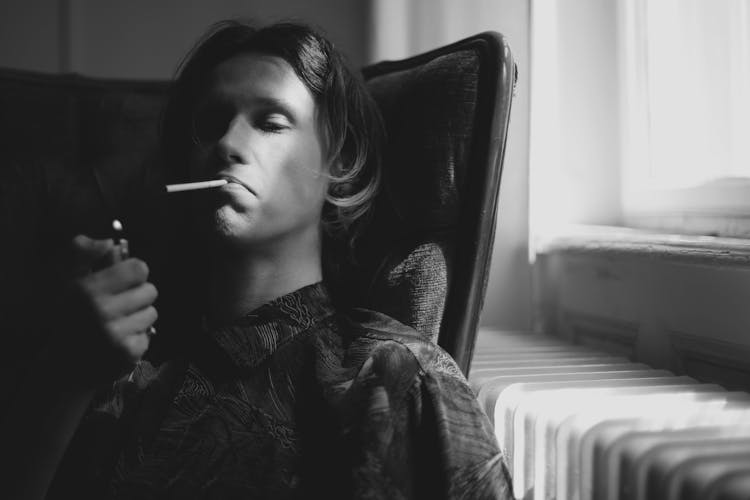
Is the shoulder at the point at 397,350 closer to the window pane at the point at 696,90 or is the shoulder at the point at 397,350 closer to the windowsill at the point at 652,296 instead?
the windowsill at the point at 652,296

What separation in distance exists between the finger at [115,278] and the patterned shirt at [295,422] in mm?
213

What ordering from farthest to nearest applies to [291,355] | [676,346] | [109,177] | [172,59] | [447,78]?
1. [172,59]
2. [109,177]
3. [676,346]
4. [447,78]
5. [291,355]

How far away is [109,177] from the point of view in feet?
5.02

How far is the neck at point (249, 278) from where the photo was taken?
1.05m

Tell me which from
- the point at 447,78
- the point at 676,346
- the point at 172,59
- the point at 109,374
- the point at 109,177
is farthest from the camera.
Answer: the point at 172,59

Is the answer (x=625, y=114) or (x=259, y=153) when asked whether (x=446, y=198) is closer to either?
(x=259, y=153)

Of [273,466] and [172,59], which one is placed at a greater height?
[172,59]

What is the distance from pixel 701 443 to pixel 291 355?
1.68 ft

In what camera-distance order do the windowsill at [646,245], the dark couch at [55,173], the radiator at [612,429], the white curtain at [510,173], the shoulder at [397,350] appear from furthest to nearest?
the white curtain at [510,173] → the dark couch at [55,173] → the windowsill at [646,245] → the shoulder at [397,350] → the radiator at [612,429]

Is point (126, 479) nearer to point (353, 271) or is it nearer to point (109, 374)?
point (109, 374)

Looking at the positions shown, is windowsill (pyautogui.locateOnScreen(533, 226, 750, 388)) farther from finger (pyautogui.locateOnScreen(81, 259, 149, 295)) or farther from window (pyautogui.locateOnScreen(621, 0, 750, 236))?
finger (pyautogui.locateOnScreen(81, 259, 149, 295))

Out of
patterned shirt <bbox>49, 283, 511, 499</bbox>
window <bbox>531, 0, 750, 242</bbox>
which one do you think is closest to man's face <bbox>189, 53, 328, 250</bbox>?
patterned shirt <bbox>49, 283, 511, 499</bbox>

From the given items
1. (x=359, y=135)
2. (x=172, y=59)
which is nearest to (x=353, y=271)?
(x=359, y=135)

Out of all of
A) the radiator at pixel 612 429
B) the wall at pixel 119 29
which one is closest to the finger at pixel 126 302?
the radiator at pixel 612 429
